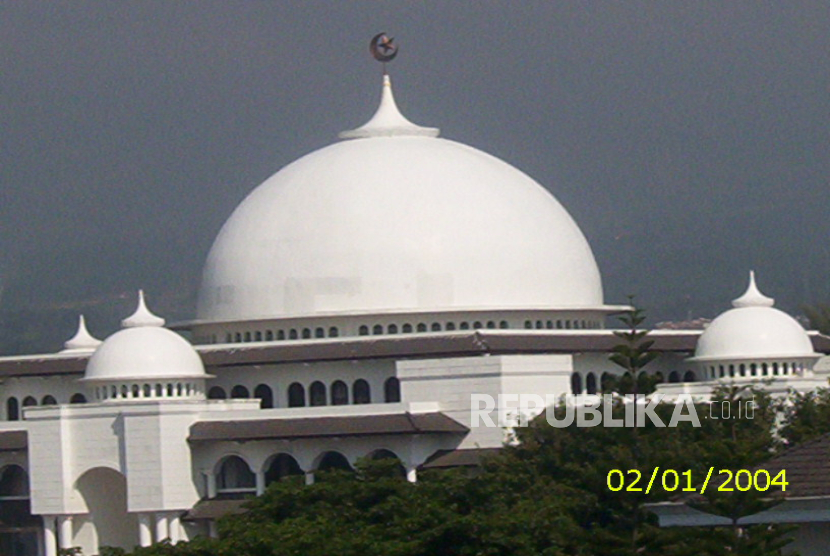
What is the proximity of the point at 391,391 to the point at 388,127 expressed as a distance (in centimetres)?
1126

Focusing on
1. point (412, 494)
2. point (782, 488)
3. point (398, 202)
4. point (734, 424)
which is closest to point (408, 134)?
point (398, 202)

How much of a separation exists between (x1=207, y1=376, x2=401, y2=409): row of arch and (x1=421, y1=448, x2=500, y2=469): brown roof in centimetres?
550

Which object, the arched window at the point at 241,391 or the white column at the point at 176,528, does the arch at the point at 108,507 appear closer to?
the white column at the point at 176,528

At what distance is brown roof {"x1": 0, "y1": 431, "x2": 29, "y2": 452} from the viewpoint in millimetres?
78688

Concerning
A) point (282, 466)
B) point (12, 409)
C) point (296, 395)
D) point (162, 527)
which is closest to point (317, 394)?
point (296, 395)

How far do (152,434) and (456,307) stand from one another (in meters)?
11.0

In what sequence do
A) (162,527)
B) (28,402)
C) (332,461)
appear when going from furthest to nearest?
1. (28,402)
2. (332,461)
3. (162,527)

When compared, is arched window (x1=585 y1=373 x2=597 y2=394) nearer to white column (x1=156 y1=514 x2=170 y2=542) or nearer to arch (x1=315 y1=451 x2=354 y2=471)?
arch (x1=315 y1=451 x2=354 y2=471)

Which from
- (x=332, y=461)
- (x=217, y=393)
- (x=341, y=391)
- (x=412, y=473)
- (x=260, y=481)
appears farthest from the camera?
(x=217, y=393)

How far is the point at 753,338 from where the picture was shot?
79.1 metres

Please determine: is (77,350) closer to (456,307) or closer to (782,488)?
(456,307)

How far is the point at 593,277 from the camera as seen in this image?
86.6 metres

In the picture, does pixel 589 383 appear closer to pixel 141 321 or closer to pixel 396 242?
pixel 396 242

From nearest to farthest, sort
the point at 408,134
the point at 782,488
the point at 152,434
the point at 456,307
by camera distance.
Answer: the point at 782,488 → the point at 152,434 → the point at 456,307 → the point at 408,134
